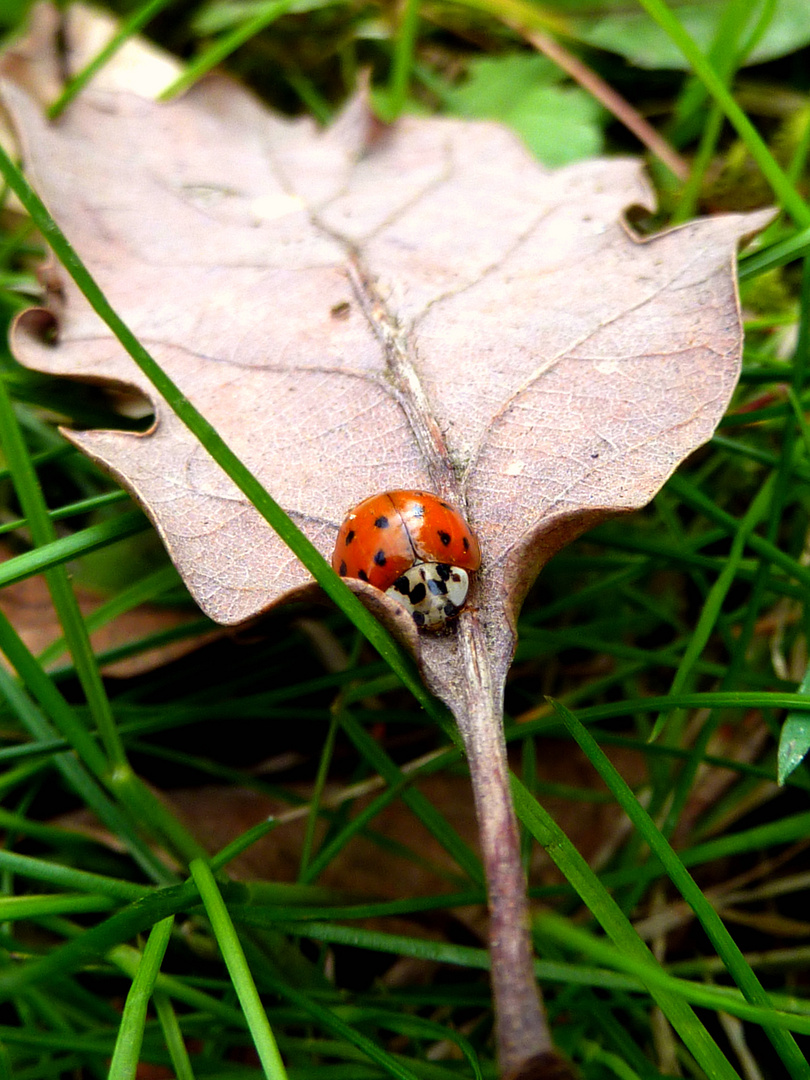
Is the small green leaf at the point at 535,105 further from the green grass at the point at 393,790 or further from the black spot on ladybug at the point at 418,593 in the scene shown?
the black spot on ladybug at the point at 418,593

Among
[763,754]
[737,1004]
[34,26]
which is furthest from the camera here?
[34,26]

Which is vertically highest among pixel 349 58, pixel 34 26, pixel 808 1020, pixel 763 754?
pixel 34 26

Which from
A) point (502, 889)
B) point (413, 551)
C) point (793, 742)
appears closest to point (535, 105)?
point (413, 551)

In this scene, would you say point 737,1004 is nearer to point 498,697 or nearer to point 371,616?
point 498,697

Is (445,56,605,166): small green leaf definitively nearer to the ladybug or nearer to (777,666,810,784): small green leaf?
the ladybug

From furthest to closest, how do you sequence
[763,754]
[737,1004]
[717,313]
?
1. [763,754]
2. [717,313]
3. [737,1004]

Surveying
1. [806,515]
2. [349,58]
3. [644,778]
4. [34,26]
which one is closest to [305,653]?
[644,778]

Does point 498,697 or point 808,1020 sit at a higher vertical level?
point 498,697

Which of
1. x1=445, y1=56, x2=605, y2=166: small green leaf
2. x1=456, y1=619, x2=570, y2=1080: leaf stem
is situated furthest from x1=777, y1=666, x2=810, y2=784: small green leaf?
x1=445, y1=56, x2=605, y2=166: small green leaf

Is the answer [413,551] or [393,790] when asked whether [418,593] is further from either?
[393,790]
